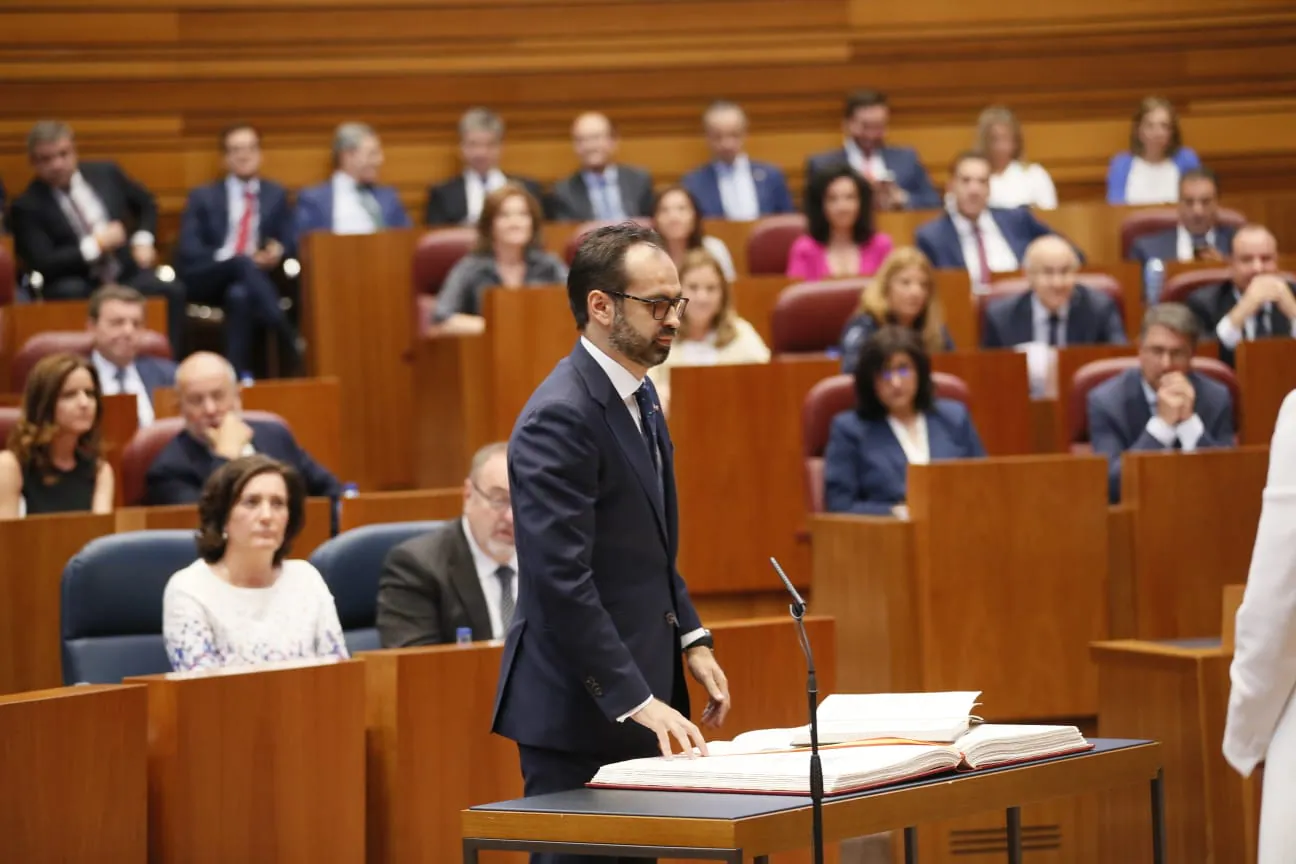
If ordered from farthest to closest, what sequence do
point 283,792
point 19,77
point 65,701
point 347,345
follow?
point 19,77 < point 347,345 < point 283,792 < point 65,701

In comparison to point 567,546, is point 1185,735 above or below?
below

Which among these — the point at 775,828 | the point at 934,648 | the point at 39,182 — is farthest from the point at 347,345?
the point at 775,828

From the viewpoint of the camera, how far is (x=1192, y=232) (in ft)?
18.5

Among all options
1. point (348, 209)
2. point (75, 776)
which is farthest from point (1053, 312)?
point (75, 776)

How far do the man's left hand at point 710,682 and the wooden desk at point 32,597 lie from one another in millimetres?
1570

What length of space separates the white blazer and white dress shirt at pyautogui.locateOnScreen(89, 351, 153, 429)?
3119 mm

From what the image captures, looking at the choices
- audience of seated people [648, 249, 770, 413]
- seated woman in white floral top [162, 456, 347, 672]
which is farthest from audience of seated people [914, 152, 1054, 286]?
seated woman in white floral top [162, 456, 347, 672]

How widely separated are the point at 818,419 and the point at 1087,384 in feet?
2.24

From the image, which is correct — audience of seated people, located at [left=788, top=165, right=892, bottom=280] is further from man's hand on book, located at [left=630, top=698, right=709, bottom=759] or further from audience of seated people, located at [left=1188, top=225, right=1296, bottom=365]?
man's hand on book, located at [left=630, top=698, right=709, bottom=759]

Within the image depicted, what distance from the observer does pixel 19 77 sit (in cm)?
609

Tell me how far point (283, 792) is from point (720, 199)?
3958 millimetres

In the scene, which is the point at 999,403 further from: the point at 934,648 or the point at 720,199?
the point at 720,199

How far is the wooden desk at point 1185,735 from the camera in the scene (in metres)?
3.00

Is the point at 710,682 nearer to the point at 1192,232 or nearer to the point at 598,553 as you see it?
the point at 598,553
